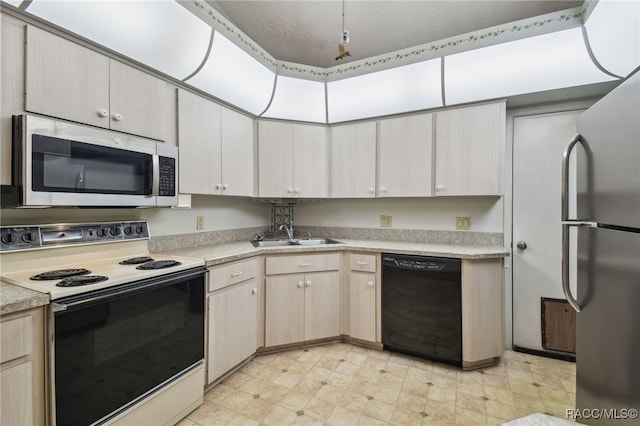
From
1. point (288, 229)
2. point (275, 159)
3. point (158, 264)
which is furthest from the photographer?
point (288, 229)

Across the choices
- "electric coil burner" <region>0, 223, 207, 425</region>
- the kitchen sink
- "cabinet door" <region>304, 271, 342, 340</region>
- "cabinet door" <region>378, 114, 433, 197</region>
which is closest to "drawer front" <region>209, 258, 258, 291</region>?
"electric coil burner" <region>0, 223, 207, 425</region>

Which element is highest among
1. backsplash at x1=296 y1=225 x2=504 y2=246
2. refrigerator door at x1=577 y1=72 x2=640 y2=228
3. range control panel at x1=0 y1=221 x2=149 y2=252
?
refrigerator door at x1=577 y1=72 x2=640 y2=228

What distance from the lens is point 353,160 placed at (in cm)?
292

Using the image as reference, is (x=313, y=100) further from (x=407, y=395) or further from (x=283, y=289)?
(x=407, y=395)

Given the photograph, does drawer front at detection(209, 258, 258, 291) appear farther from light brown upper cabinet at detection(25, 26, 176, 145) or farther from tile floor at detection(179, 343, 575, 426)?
light brown upper cabinet at detection(25, 26, 176, 145)

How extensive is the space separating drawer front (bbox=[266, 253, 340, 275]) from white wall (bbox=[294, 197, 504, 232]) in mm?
707

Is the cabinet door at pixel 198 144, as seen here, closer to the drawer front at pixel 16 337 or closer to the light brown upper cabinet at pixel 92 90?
the light brown upper cabinet at pixel 92 90

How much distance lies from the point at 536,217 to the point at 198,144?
2951 mm

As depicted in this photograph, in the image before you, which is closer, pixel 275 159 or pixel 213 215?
pixel 213 215

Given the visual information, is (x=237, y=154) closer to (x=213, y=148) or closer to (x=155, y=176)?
(x=213, y=148)

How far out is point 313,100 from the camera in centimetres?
285

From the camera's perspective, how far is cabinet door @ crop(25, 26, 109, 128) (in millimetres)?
1325

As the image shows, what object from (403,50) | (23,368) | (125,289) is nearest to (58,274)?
(125,289)

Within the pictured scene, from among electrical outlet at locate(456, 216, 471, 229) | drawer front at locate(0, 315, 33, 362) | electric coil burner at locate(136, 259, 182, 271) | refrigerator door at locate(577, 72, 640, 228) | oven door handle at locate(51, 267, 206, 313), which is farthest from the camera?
electrical outlet at locate(456, 216, 471, 229)
